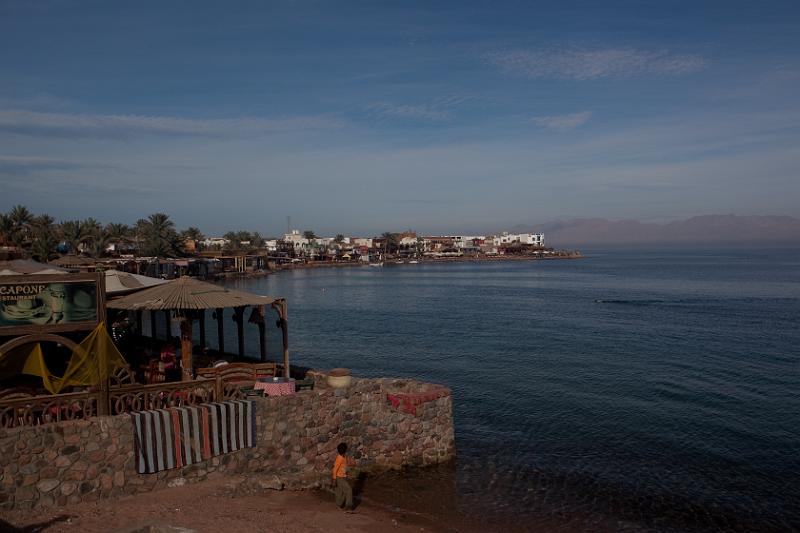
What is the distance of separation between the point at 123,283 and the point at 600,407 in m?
17.4

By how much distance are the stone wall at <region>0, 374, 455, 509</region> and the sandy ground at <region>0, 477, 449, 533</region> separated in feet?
0.95

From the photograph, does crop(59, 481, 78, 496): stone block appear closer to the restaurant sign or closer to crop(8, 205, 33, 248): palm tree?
the restaurant sign

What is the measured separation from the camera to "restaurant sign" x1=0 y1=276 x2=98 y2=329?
11758mm

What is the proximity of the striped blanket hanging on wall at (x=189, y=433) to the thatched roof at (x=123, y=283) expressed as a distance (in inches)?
230

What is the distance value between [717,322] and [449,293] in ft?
124

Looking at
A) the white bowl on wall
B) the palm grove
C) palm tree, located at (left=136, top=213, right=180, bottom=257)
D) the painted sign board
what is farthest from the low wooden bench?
palm tree, located at (left=136, top=213, right=180, bottom=257)

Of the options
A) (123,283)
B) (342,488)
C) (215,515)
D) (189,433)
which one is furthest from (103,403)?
(123,283)

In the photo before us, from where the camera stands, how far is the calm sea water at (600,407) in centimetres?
1443

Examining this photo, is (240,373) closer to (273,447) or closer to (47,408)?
(273,447)

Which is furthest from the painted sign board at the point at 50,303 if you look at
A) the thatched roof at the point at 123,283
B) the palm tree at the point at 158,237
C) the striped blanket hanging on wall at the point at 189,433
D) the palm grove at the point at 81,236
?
the palm tree at the point at 158,237

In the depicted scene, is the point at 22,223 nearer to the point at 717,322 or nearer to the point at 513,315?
the point at 513,315

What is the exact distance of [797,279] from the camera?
92875mm

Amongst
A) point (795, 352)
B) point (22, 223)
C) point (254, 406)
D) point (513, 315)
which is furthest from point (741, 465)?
point (22, 223)

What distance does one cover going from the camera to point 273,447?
13422 mm
